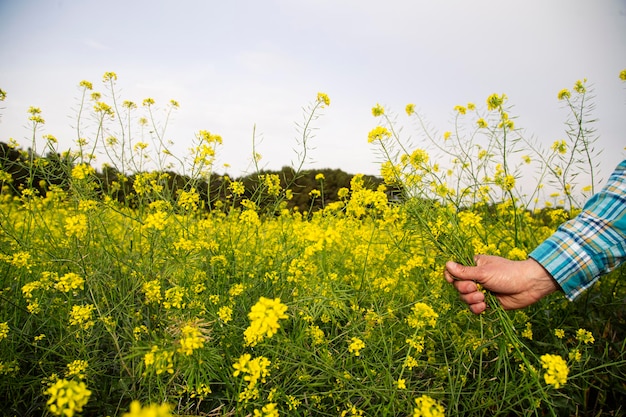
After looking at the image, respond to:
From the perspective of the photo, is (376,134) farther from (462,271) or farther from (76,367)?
(76,367)

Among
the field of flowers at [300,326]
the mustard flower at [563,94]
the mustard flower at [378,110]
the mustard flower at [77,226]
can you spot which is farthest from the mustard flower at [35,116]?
the mustard flower at [563,94]

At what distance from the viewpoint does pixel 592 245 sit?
1.37m

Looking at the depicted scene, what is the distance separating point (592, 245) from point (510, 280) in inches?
12.5

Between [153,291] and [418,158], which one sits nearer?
[153,291]

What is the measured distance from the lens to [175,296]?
1820 millimetres

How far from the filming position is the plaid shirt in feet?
4.45

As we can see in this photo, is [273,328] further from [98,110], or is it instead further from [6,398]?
[98,110]

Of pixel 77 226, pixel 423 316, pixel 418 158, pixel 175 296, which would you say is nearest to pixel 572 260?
pixel 423 316

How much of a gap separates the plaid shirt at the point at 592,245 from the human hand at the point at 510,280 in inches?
1.9

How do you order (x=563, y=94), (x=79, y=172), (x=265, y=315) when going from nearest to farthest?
(x=265, y=315) → (x=79, y=172) → (x=563, y=94)

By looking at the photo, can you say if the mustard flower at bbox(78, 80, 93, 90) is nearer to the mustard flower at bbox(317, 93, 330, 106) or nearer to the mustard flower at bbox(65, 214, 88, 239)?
the mustard flower at bbox(65, 214, 88, 239)

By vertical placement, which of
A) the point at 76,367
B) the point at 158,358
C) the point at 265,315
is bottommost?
the point at 76,367

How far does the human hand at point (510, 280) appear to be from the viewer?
1433 mm

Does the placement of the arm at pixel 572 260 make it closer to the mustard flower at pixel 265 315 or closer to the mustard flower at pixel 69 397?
the mustard flower at pixel 265 315
